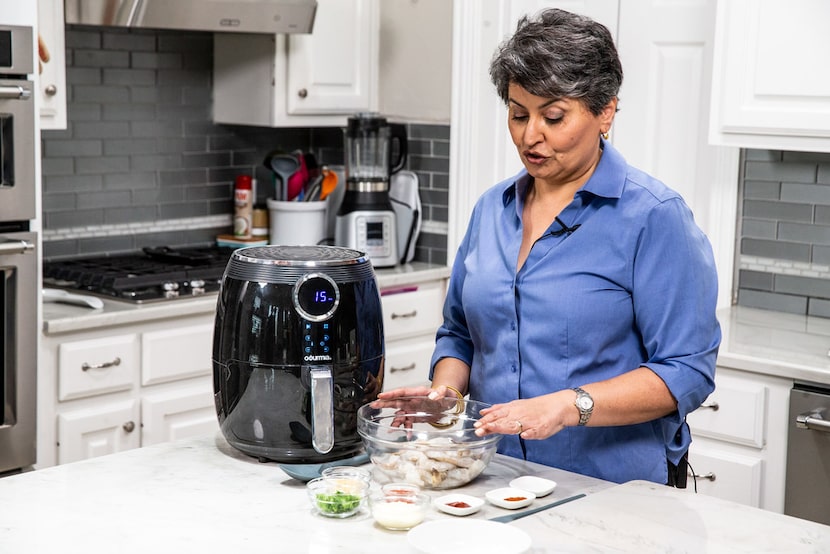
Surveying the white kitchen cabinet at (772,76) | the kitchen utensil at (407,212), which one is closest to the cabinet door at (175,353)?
the kitchen utensil at (407,212)

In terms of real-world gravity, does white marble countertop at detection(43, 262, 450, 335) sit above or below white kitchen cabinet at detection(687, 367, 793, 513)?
above

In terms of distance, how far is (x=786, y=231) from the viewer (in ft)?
11.1

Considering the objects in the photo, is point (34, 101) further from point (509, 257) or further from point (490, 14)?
point (490, 14)

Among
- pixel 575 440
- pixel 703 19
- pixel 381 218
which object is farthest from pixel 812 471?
pixel 381 218

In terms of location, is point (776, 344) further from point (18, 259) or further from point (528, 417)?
point (18, 259)

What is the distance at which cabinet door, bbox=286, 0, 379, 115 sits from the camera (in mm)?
3861

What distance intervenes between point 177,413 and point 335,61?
1471 mm

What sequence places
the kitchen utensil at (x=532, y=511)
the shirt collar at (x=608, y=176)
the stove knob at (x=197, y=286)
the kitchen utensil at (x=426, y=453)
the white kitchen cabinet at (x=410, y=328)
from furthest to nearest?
the white kitchen cabinet at (x=410, y=328), the stove knob at (x=197, y=286), the shirt collar at (x=608, y=176), the kitchen utensil at (x=426, y=453), the kitchen utensil at (x=532, y=511)

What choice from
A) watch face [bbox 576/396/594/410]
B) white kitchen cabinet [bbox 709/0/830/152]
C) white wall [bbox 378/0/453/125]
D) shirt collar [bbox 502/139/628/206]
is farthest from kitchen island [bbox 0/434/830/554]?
white wall [bbox 378/0/453/125]

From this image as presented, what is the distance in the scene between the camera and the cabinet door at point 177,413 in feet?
10.3

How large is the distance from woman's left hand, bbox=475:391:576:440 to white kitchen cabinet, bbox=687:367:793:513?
1.37 m

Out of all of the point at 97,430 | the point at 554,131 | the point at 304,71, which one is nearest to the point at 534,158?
the point at 554,131

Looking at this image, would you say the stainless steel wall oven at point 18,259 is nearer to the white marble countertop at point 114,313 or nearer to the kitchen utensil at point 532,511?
the white marble countertop at point 114,313

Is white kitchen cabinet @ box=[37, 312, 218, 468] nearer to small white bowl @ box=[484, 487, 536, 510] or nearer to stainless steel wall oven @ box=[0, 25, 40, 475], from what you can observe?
stainless steel wall oven @ box=[0, 25, 40, 475]
